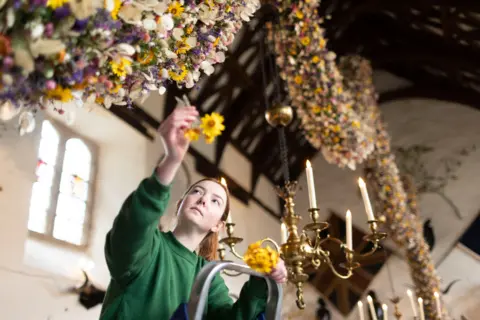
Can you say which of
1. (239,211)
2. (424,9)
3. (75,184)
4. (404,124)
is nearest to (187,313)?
(75,184)

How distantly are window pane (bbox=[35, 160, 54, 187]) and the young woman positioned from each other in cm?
311

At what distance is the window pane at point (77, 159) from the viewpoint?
16.0ft

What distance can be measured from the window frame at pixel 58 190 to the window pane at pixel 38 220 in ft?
0.10

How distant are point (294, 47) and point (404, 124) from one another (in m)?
6.46

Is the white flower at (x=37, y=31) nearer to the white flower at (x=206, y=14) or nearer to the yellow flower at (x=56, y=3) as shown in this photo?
the yellow flower at (x=56, y=3)

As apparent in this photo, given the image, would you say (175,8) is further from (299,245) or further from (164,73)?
(299,245)

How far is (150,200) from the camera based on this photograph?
118 cm

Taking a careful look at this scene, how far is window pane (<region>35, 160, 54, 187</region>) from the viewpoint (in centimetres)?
441

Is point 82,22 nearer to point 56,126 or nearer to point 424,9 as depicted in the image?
point 56,126

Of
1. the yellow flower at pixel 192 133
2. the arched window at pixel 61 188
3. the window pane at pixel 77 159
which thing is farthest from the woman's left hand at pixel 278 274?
the window pane at pixel 77 159

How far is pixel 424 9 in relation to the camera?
7.42 meters

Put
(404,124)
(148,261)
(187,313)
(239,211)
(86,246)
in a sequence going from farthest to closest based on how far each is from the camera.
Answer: (404,124) → (239,211) → (86,246) → (148,261) → (187,313)

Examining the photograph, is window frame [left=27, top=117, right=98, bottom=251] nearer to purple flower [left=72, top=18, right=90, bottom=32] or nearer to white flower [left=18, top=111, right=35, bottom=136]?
white flower [left=18, top=111, right=35, bottom=136]

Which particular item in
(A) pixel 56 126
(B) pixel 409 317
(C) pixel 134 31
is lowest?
(B) pixel 409 317
